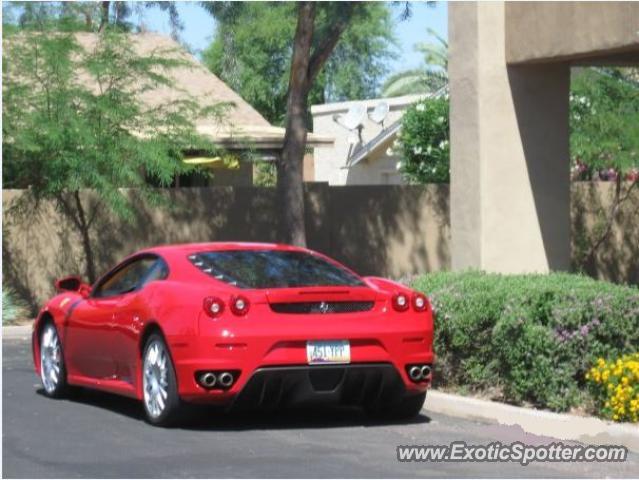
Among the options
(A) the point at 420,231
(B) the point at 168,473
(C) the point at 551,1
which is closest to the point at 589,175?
(A) the point at 420,231

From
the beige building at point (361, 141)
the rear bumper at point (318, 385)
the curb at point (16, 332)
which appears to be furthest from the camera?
the beige building at point (361, 141)

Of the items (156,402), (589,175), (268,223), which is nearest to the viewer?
(156,402)

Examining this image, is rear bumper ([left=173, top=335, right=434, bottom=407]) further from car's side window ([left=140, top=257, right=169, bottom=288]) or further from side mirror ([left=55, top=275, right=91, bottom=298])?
side mirror ([left=55, top=275, right=91, bottom=298])

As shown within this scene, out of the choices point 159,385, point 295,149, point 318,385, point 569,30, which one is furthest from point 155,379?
point 295,149

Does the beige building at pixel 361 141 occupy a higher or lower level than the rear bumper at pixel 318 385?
higher

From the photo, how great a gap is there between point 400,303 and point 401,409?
2.88ft

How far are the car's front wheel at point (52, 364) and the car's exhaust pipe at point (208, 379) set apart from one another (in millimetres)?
2585

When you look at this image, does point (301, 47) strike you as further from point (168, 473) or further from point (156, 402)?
point (168, 473)

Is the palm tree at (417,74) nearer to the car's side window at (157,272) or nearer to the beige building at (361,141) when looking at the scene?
the beige building at (361,141)

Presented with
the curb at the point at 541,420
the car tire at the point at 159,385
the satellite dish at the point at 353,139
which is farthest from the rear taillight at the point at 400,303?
the satellite dish at the point at 353,139

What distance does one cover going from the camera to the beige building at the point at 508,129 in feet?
53.5

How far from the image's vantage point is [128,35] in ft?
73.4

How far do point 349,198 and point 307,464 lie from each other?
1591cm

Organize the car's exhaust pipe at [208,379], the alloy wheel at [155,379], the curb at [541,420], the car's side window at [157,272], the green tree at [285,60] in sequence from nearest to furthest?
1. the curb at [541,420]
2. the car's exhaust pipe at [208,379]
3. the alloy wheel at [155,379]
4. the car's side window at [157,272]
5. the green tree at [285,60]
